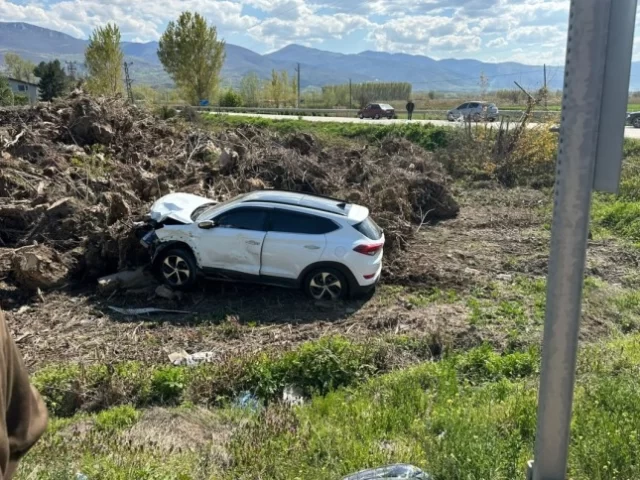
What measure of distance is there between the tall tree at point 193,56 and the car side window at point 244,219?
53.2 m

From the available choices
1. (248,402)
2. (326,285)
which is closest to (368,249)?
(326,285)

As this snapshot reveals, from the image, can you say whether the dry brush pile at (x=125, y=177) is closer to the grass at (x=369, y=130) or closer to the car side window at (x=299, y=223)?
the car side window at (x=299, y=223)

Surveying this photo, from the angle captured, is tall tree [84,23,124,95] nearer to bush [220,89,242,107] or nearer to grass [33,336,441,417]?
bush [220,89,242,107]

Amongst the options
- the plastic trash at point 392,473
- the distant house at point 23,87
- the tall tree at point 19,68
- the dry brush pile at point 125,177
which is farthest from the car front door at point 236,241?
the tall tree at point 19,68

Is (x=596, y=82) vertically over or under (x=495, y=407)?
over

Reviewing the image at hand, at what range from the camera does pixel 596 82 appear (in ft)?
7.95

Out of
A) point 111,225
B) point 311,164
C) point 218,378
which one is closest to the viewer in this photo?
point 218,378

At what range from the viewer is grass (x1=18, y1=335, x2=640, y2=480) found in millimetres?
3947

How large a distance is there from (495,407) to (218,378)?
351 centimetres

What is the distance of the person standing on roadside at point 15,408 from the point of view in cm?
155

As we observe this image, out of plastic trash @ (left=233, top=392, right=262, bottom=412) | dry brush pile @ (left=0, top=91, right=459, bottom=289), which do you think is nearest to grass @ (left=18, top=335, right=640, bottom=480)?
plastic trash @ (left=233, top=392, right=262, bottom=412)

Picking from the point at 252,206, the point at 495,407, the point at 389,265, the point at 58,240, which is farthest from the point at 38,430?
the point at 58,240

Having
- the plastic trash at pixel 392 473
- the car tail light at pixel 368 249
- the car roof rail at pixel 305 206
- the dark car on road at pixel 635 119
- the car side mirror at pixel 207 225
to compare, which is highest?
the dark car on road at pixel 635 119

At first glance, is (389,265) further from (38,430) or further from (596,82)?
(38,430)
